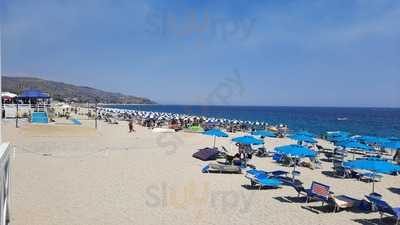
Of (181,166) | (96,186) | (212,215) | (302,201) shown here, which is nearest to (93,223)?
(212,215)

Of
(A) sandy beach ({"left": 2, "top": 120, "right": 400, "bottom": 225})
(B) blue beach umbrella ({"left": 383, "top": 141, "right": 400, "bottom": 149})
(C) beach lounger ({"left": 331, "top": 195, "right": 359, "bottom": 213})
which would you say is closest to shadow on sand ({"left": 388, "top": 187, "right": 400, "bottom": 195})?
(A) sandy beach ({"left": 2, "top": 120, "right": 400, "bottom": 225})

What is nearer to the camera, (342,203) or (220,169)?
(342,203)

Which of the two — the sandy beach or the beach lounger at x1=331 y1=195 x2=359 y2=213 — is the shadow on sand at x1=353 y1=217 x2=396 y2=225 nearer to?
the sandy beach

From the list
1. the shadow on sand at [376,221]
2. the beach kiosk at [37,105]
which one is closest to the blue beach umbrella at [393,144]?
the shadow on sand at [376,221]

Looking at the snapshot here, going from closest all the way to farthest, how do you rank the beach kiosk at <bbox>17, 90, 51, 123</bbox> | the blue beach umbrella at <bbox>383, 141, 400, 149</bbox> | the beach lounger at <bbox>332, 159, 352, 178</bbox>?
the beach lounger at <bbox>332, 159, 352, 178</bbox>, the blue beach umbrella at <bbox>383, 141, 400, 149</bbox>, the beach kiosk at <bbox>17, 90, 51, 123</bbox>

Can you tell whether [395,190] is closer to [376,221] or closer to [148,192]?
[376,221]

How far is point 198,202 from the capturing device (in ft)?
30.1

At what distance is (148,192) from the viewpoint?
9.94 metres

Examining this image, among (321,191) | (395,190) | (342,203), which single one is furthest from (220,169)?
(395,190)

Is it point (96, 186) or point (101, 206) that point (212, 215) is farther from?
point (96, 186)

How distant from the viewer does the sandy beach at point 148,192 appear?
7862 millimetres

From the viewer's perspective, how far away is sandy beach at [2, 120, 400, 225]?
7.86m

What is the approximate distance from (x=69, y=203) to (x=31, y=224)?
165 centimetres

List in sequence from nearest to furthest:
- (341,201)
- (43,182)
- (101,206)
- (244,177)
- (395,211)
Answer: (395,211)
(101,206)
(341,201)
(43,182)
(244,177)
